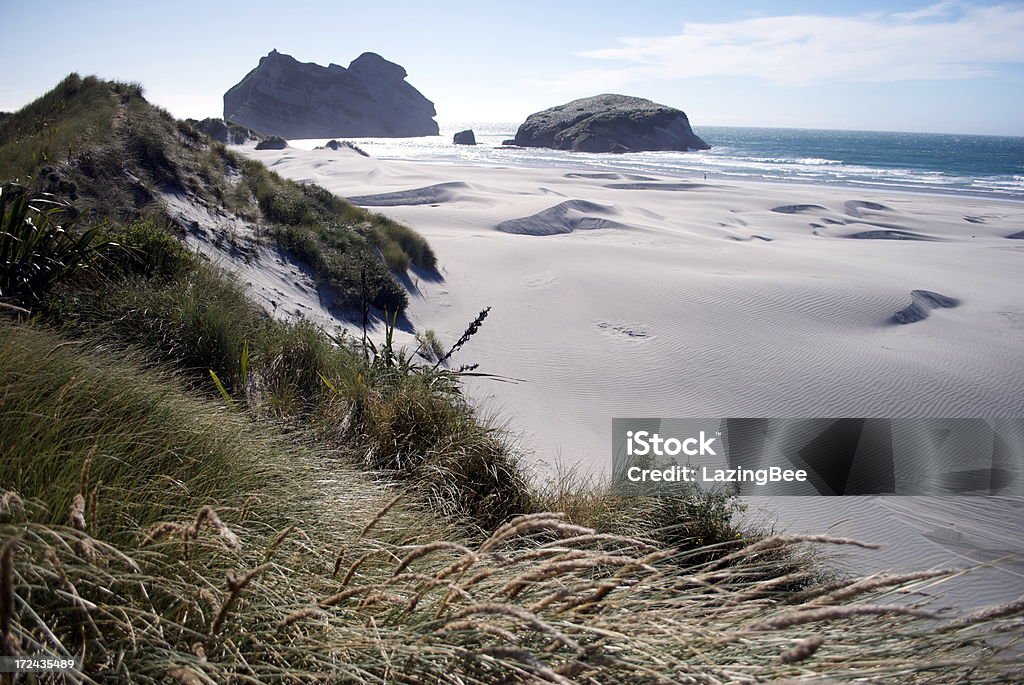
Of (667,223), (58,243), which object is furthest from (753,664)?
(667,223)

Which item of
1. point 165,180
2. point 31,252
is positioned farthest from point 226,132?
point 31,252

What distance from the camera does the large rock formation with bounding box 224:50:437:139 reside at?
11519cm

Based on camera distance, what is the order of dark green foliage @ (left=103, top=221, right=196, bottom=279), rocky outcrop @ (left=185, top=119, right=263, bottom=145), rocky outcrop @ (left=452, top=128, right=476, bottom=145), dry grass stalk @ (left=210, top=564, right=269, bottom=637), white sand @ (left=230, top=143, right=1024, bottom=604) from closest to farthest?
dry grass stalk @ (left=210, top=564, right=269, bottom=637) < dark green foliage @ (left=103, top=221, right=196, bottom=279) < white sand @ (left=230, top=143, right=1024, bottom=604) < rocky outcrop @ (left=185, top=119, right=263, bottom=145) < rocky outcrop @ (left=452, top=128, right=476, bottom=145)

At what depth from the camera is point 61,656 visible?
142cm

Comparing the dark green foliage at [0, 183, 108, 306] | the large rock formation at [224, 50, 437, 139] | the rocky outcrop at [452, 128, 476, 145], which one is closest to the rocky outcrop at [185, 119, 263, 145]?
the rocky outcrop at [452, 128, 476, 145]

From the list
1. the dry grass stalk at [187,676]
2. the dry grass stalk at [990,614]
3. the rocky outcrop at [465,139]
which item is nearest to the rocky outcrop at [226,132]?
the rocky outcrop at [465,139]

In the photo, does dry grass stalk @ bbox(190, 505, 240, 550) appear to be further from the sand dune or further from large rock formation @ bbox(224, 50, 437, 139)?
large rock formation @ bbox(224, 50, 437, 139)

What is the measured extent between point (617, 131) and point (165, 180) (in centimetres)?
8044

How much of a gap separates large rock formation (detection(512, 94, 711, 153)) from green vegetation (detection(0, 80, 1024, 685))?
80.9 m

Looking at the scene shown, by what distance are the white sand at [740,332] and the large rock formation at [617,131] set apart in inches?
2413

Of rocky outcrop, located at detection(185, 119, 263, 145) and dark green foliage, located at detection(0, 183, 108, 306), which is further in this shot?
rocky outcrop, located at detection(185, 119, 263, 145)

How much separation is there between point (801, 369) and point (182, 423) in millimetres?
9644

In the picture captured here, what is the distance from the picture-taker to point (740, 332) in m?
12.0

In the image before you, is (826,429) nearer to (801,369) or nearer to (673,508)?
(801,369)
